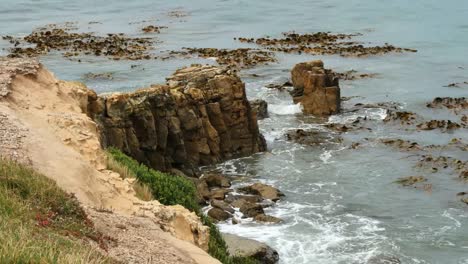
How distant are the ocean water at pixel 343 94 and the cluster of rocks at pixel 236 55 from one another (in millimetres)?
1318

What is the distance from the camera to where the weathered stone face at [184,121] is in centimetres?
3047

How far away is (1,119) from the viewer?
1470cm

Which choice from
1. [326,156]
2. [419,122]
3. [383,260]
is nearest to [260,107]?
[326,156]

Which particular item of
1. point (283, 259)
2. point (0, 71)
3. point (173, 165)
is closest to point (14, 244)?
point (0, 71)

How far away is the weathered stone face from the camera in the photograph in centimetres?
Answer: 3047

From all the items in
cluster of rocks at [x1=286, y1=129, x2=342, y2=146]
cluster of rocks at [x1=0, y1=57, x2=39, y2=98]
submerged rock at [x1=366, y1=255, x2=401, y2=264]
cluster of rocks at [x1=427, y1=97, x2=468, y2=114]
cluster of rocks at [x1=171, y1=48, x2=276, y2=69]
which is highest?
cluster of rocks at [x1=0, y1=57, x2=39, y2=98]

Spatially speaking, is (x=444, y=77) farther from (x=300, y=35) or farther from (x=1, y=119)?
(x=1, y=119)

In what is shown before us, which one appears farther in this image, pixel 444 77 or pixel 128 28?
pixel 128 28

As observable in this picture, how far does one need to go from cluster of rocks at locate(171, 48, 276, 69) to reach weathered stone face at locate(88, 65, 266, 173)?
1779 centimetres

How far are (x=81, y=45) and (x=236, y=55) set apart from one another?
16583 millimetres

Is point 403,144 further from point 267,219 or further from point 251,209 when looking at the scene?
point 267,219

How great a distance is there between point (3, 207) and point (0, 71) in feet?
33.8

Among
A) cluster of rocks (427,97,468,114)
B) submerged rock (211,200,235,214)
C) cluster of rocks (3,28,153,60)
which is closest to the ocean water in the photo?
cluster of rocks (427,97,468,114)

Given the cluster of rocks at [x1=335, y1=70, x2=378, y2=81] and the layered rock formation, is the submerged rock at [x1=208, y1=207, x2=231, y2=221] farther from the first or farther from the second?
the cluster of rocks at [x1=335, y1=70, x2=378, y2=81]
